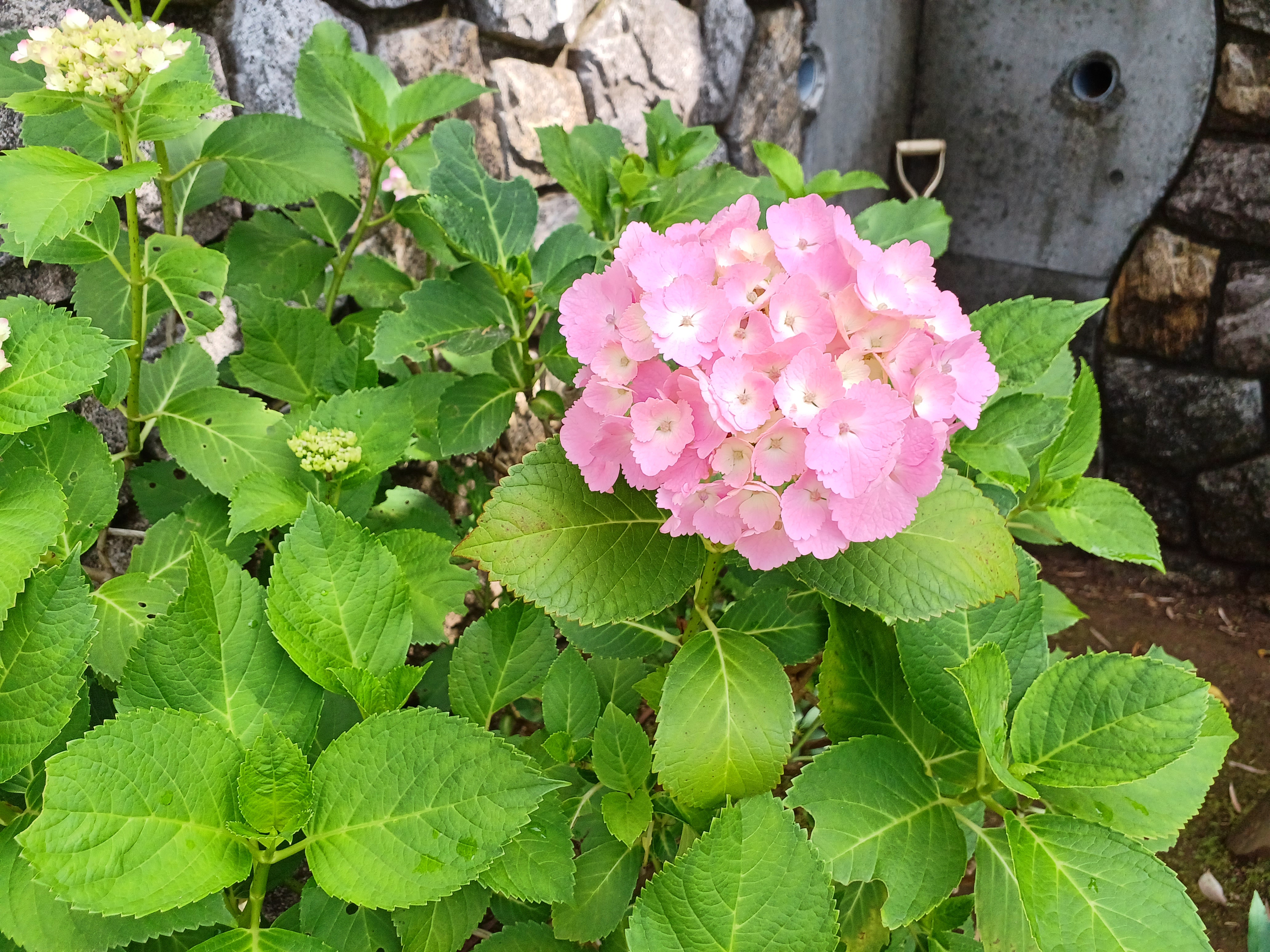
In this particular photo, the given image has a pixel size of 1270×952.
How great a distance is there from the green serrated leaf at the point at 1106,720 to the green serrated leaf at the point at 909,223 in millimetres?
762

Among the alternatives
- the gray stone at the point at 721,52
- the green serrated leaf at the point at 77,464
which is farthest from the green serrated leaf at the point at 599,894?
the gray stone at the point at 721,52

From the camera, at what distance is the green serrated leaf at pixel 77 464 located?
85 centimetres

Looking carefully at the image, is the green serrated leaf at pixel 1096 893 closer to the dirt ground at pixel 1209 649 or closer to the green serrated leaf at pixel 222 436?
the green serrated leaf at pixel 222 436

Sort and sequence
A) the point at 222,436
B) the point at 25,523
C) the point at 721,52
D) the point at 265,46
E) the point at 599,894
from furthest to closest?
1. the point at 721,52
2. the point at 265,46
3. the point at 222,436
4. the point at 599,894
5. the point at 25,523

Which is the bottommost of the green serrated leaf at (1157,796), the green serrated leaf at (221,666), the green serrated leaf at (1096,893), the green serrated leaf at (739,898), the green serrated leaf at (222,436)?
the green serrated leaf at (1157,796)

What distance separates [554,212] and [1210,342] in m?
1.78

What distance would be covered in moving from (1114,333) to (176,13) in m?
2.31

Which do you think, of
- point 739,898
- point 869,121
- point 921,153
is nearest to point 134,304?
point 739,898

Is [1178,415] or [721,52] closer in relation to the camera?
[721,52]

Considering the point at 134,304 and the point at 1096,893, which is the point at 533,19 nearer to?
the point at 134,304

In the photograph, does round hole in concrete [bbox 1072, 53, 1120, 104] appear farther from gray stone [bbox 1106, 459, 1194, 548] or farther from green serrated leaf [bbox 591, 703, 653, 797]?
green serrated leaf [bbox 591, 703, 653, 797]

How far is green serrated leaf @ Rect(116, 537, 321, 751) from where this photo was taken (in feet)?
2.34

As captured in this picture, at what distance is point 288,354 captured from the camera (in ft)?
3.52

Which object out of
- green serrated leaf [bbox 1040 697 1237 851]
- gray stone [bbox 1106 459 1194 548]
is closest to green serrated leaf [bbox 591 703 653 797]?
green serrated leaf [bbox 1040 697 1237 851]
